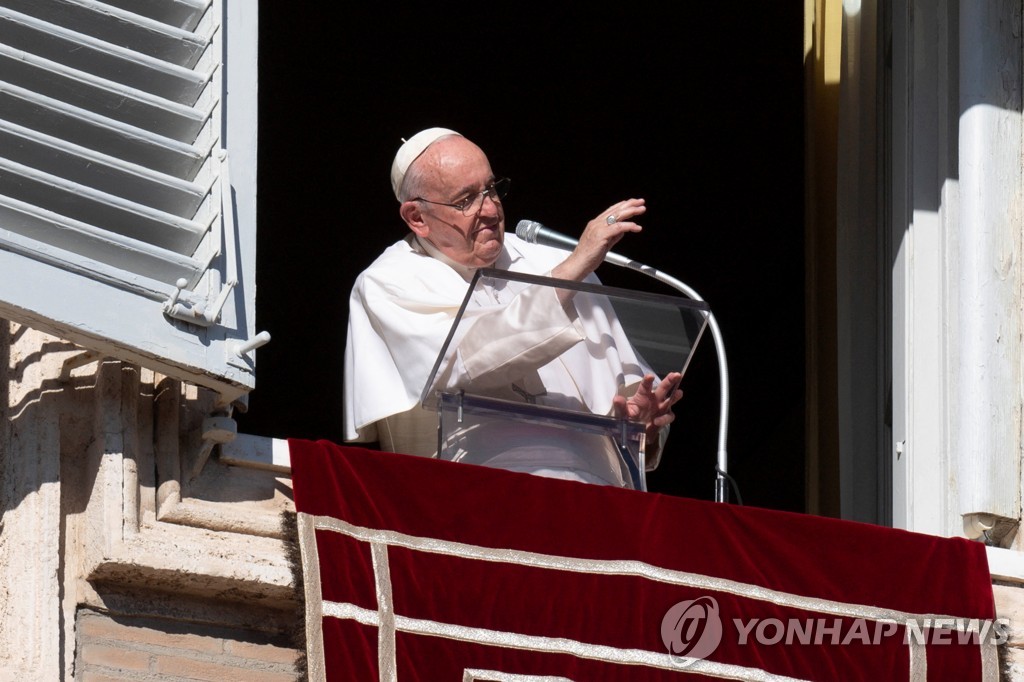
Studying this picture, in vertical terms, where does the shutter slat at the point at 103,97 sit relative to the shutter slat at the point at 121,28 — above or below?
below

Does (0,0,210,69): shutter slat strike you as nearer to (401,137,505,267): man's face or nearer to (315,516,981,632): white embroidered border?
(401,137,505,267): man's face

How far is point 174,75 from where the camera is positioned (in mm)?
5172

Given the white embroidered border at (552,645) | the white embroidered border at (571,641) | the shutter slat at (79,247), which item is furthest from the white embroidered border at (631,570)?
the shutter slat at (79,247)

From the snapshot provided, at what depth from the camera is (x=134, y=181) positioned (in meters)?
5.00

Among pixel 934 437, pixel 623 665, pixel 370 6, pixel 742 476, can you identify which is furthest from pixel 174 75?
pixel 742 476

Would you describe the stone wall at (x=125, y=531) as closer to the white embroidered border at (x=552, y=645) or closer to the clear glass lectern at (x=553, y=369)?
the white embroidered border at (x=552, y=645)

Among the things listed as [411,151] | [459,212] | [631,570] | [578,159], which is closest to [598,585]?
[631,570]

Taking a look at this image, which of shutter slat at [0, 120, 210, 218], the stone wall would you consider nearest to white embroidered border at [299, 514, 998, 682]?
the stone wall

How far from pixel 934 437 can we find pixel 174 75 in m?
2.06

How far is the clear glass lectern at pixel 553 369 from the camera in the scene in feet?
16.7

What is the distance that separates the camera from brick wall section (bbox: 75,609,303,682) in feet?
15.6

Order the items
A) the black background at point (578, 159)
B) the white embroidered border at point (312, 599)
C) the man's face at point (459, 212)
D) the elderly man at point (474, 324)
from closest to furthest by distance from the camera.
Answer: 1. the white embroidered border at point (312, 599)
2. the elderly man at point (474, 324)
3. the man's face at point (459, 212)
4. the black background at point (578, 159)

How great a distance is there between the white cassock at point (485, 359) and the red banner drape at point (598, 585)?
0.27 metres

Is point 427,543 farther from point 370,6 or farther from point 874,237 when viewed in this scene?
point 370,6
